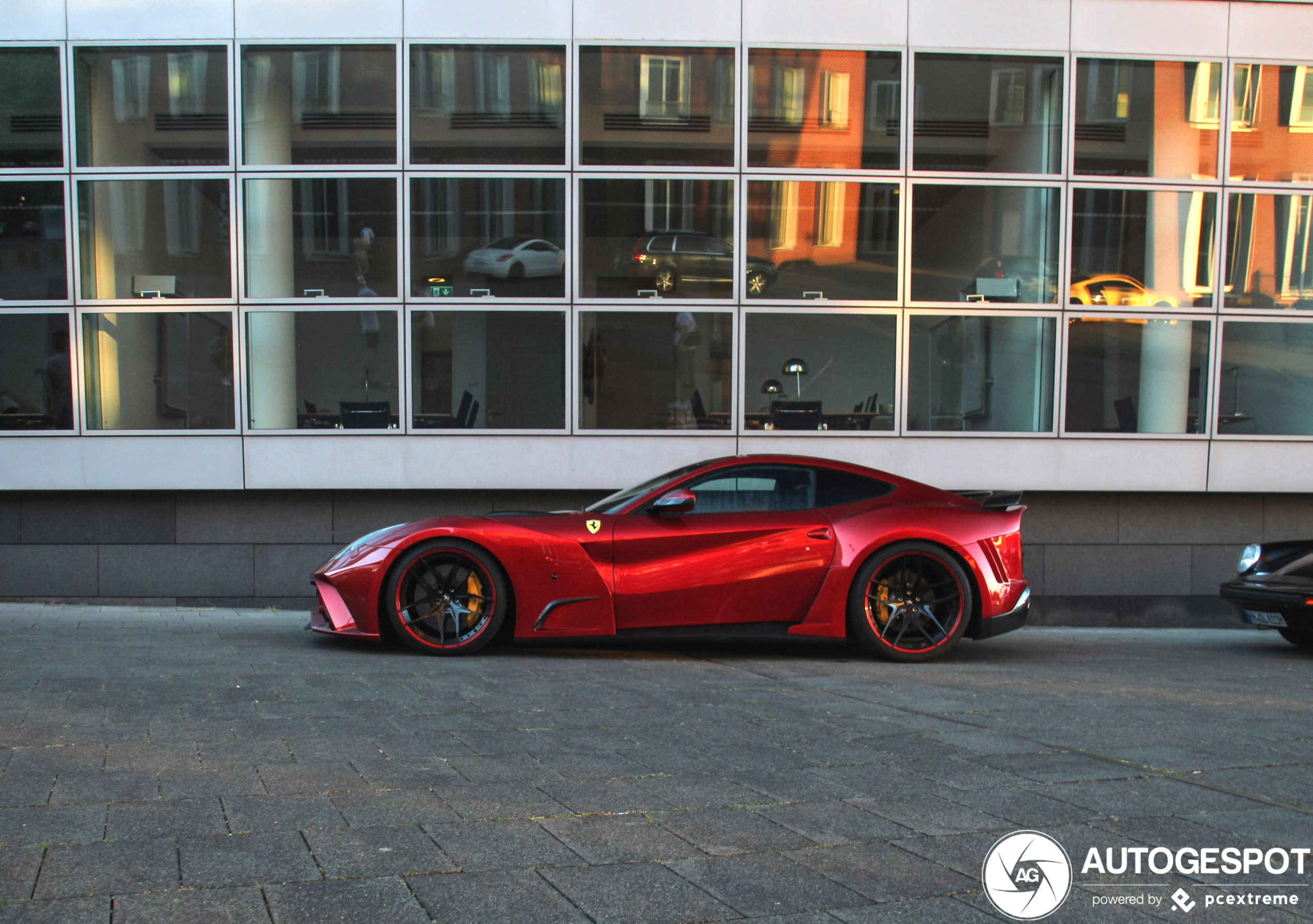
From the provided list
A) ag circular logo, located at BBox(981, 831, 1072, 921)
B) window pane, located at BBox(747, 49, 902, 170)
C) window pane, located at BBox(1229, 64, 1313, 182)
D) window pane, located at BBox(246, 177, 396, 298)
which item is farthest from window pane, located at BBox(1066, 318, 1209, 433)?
ag circular logo, located at BBox(981, 831, 1072, 921)

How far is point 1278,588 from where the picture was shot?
787cm

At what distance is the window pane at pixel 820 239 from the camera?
34.6ft

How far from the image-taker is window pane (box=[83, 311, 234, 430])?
10211 mm

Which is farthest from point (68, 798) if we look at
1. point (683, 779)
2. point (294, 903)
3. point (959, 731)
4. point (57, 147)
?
point (57, 147)

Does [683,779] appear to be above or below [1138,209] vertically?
below

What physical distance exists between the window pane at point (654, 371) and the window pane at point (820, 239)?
2.28 ft

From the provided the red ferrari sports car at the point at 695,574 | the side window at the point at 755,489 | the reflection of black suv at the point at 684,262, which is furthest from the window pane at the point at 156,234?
the side window at the point at 755,489

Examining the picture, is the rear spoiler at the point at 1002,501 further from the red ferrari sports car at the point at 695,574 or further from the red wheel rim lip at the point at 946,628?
the red wheel rim lip at the point at 946,628

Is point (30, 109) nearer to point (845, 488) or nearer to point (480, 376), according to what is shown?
point (480, 376)

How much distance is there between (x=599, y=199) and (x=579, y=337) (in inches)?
52.0

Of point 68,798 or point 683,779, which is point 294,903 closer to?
point 68,798

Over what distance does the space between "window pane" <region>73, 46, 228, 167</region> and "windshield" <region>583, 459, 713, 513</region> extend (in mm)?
5675

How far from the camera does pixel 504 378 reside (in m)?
10.4

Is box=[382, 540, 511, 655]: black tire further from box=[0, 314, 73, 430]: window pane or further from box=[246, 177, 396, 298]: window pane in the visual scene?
box=[0, 314, 73, 430]: window pane
